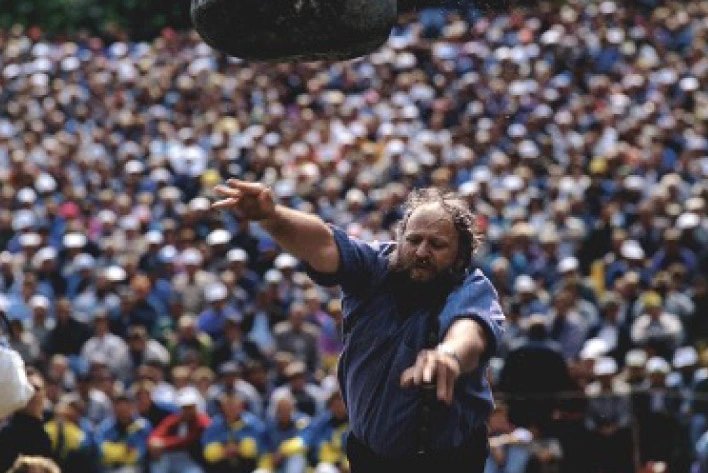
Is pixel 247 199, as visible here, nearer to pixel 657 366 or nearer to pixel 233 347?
pixel 657 366

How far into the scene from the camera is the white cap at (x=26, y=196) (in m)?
15.5

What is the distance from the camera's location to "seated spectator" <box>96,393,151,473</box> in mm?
10328

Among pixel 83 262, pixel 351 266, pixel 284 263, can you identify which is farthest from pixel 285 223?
pixel 83 262

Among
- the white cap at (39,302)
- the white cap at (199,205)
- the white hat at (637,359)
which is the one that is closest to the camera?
the white hat at (637,359)

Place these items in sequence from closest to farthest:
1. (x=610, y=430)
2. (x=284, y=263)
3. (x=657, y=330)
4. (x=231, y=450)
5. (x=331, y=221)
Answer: (x=610, y=430) → (x=231, y=450) → (x=657, y=330) → (x=284, y=263) → (x=331, y=221)

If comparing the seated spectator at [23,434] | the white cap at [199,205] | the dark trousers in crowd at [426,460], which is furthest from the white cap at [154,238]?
the dark trousers in crowd at [426,460]

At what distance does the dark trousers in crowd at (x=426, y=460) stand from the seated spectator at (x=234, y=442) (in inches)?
215

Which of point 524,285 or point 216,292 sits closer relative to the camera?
point 524,285

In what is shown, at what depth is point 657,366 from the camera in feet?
36.2

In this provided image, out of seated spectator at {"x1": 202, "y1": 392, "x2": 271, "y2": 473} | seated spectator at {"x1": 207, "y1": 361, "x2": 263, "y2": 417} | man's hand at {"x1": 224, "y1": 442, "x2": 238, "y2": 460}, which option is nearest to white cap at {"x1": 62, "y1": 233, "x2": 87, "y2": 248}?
seated spectator at {"x1": 207, "y1": 361, "x2": 263, "y2": 417}

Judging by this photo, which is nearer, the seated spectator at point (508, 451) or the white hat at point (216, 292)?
the seated spectator at point (508, 451)

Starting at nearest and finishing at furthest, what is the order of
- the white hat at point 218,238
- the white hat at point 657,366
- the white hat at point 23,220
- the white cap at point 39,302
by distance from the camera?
the white hat at point 657,366 → the white cap at point 39,302 → the white hat at point 218,238 → the white hat at point 23,220

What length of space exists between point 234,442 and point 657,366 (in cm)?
274

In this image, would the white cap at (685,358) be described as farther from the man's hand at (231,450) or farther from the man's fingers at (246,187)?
the man's fingers at (246,187)
